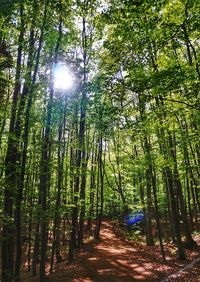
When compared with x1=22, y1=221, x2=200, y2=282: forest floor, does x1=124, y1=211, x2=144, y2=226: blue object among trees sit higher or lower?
higher

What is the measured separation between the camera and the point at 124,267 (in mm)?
14961

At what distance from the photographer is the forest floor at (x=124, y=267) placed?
1273cm

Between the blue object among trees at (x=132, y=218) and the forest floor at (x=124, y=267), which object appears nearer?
the forest floor at (x=124, y=267)

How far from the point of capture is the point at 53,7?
1032 cm

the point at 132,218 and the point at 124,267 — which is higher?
the point at 132,218

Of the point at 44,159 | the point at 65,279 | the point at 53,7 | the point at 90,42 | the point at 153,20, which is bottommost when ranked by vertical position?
the point at 65,279

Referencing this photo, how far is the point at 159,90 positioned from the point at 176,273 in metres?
8.81

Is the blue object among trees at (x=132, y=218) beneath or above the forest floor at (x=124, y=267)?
above

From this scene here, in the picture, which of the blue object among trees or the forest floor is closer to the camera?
the forest floor

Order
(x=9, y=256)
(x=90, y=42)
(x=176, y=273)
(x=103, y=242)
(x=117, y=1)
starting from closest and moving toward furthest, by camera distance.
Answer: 1. (x=117, y=1)
2. (x=9, y=256)
3. (x=176, y=273)
4. (x=90, y=42)
5. (x=103, y=242)

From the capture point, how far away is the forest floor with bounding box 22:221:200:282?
41.8ft

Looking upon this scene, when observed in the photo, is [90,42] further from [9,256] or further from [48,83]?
[9,256]

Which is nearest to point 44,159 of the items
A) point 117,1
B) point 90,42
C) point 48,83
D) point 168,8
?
point 48,83

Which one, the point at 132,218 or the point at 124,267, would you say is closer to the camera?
the point at 124,267
